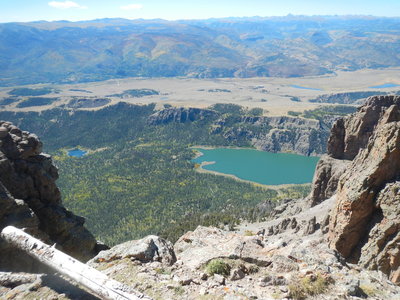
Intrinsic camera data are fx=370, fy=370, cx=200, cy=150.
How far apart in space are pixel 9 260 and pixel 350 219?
23953 millimetres

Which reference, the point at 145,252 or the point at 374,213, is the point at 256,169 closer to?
the point at 374,213

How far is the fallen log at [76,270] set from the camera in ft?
40.9

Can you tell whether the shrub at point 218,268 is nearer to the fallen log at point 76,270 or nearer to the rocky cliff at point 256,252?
the rocky cliff at point 256,252

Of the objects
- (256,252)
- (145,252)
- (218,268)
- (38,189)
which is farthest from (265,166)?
(218,268)

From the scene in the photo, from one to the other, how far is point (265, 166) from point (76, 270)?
164m

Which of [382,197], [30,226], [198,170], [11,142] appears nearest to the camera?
[30,226]

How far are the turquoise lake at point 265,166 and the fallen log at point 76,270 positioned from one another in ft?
437

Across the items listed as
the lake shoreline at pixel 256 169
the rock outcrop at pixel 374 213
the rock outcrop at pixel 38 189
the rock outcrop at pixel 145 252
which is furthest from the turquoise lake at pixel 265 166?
the rock outcrop at pixel 145 252

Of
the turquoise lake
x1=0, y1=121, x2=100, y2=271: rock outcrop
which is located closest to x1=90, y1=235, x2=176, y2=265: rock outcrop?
x1=0, y1=121, x2=100, y2=271: rock outcrop

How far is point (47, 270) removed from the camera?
643 inches

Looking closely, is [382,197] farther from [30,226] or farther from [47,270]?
[30,226]

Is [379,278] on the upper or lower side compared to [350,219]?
upper

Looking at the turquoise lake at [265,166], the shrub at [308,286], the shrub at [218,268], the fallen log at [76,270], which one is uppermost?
the fallen log at [76,270]

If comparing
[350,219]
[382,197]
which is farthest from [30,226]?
[382,197]
